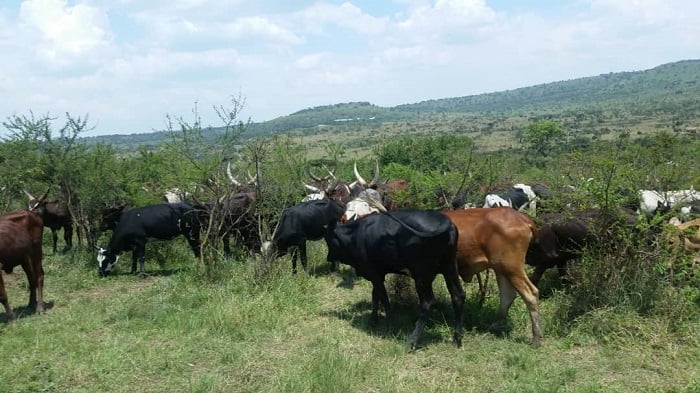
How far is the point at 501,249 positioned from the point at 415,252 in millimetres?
1169

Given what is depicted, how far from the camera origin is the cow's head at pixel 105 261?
11555mm

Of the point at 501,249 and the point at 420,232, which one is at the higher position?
the point at 420,232

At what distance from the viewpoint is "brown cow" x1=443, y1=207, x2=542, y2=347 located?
23.4 ft

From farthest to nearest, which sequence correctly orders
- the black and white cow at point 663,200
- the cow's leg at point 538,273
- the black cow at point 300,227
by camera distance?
the black cow at point 300,227 → the black and white cow at point 663,200 → the cow's leg at point 538,273

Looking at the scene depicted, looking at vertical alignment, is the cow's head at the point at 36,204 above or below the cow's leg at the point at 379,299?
above

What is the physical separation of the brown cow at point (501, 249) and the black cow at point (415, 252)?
45 centimetres

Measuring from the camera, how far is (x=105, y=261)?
38.0 ft

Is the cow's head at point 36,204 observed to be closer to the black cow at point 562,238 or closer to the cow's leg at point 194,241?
the cow's leg at point 194,241

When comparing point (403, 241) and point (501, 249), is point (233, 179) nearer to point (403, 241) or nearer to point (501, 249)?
point (403, 241)

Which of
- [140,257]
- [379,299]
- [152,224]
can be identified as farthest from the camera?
[152,224]

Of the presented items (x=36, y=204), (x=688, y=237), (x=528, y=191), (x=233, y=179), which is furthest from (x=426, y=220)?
(x=36, y=204)

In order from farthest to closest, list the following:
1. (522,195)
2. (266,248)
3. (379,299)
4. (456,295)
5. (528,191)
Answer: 1. (528,191)
2. (522,195)
3. (266,248)
4. (379,299)
5. (456,295)

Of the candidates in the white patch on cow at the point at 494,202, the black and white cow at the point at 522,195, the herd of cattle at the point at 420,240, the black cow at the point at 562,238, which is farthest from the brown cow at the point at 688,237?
the black and white cow at the point at 522,195

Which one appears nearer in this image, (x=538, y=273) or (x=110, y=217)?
(x=538, y=273)
